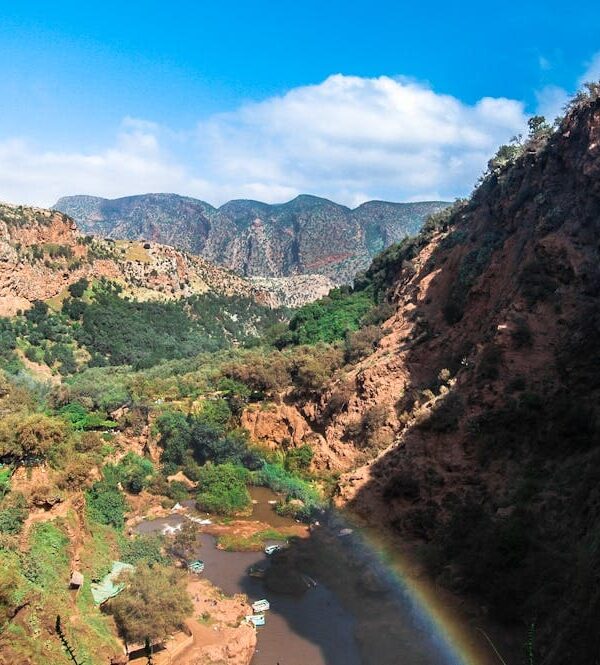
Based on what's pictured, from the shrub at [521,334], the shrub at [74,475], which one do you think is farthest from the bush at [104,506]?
the shrub at [521,334]

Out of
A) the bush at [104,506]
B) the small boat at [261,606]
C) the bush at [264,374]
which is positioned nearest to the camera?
the small boat at [261,606]

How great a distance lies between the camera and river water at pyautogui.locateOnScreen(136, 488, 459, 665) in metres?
17.1

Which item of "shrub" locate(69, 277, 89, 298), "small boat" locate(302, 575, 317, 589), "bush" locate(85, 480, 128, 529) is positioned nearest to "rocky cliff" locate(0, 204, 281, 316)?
"shrub" locate(69, 277, 89, 298)

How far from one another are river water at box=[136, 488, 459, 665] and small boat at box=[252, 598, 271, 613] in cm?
20

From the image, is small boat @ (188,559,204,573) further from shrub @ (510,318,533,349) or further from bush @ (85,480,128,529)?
shrub @ (510,318,533,349)

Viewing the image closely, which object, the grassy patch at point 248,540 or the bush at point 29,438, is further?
the grassy patch at point 248,540

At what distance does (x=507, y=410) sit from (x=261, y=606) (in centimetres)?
1176

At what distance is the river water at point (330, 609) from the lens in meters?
17.1

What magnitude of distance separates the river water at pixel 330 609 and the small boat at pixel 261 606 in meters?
0.20

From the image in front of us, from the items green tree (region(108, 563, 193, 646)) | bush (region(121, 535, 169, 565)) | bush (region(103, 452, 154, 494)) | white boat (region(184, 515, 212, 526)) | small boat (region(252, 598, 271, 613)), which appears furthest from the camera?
bush (region(103, 452, 154, 494))

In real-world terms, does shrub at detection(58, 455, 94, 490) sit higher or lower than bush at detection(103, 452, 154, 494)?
higher

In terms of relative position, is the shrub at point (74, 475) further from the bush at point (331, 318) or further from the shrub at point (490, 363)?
the bush at point (331, 318)

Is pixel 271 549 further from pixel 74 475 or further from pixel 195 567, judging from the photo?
pixel 74 475

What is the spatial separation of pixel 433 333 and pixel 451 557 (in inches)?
607
